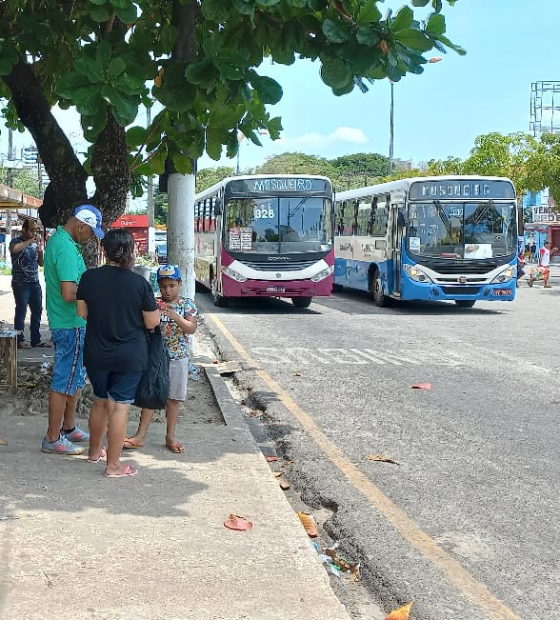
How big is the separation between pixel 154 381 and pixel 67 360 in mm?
706

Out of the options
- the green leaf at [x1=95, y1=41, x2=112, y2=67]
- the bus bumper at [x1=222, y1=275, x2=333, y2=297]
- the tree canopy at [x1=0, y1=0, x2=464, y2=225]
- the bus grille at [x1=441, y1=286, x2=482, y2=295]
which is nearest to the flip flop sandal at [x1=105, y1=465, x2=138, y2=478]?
the tree canopy at [x1=0, y1=0, x2=464, y2=225]

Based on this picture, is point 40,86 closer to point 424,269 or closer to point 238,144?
point 238,144

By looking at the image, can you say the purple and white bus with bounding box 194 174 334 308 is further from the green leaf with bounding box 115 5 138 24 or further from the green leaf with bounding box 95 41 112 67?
the green leaf with bounding box 95 41 112 67

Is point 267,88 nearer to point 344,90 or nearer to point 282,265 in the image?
point 344,90

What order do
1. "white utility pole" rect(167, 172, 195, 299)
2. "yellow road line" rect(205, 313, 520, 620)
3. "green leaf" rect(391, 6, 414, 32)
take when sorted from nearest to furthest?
"yellow road line" rect(205, 313, 520, 620), "green leaf" rect(391, 6, 414, 32), "white utility pole" rect(167, 172, 195, 299)

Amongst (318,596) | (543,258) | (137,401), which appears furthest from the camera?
(543,258)

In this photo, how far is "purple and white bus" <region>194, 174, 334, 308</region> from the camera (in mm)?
19953

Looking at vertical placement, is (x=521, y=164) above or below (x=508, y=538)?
above

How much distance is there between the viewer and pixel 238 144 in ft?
23.8

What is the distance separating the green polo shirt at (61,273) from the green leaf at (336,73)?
2.07 meters

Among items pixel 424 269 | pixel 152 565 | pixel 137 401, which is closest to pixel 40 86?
pixel 137 401

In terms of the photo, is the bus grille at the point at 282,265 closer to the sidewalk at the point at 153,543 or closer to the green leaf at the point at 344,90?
the sidewalk at the point at 153,543

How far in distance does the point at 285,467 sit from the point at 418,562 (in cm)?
216

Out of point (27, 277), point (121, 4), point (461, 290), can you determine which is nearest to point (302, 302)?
point (461, 290)
